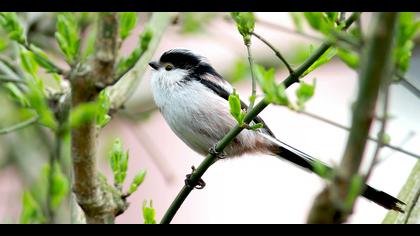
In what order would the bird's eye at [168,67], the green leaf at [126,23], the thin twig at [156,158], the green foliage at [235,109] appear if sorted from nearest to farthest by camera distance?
Result: the green leaf at [126,23] → the green foliage at [235,109] → the thin twig at [156,158] → the bird's eye at [168,67]

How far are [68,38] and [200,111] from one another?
1.85 meters

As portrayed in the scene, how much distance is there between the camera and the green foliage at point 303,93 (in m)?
1.66

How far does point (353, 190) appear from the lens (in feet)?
3.65

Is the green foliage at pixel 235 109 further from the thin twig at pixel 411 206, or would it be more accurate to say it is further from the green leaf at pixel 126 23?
the thin twig at pixel 411 206

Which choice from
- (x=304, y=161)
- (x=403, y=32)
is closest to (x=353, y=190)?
(x=403, y=32)

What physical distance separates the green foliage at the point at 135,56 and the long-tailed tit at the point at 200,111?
1.75m

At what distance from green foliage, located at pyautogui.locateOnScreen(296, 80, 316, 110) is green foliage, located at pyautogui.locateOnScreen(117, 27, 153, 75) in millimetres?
418

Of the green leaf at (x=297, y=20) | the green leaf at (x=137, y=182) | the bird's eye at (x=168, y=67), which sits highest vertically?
the bird's eye at (x=168, y=67)

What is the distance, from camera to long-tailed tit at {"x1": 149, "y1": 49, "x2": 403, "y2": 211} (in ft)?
11.7

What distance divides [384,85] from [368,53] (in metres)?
0.09

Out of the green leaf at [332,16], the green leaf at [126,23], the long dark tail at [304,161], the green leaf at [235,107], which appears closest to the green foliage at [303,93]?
the green leaf at [332,16]

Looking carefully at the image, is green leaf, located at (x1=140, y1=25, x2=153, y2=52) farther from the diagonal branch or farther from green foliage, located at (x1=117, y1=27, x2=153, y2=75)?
the diagonal branch

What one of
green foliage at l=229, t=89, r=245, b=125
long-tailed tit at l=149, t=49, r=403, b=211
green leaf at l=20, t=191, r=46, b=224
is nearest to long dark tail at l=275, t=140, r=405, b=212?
long-tailed tit at l=149, t=49, r=403, b=211
